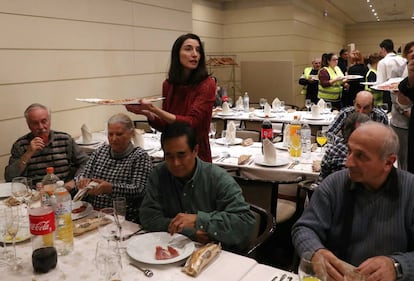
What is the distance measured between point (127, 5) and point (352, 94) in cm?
452

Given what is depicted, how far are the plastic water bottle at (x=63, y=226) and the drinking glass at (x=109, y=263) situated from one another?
260 millimetres

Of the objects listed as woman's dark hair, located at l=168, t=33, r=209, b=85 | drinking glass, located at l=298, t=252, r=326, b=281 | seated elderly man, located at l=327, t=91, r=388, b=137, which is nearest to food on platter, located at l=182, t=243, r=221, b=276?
drinking glass, located at l=298, t=252, r=326, b=281

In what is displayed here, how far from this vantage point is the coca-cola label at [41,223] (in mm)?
1606

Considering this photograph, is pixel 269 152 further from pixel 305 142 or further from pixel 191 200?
pixel 191 200

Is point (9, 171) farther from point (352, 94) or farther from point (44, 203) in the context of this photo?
point (352, 94)

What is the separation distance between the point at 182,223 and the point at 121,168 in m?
0.98

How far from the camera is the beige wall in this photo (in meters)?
3.98

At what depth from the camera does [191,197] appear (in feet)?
6.49

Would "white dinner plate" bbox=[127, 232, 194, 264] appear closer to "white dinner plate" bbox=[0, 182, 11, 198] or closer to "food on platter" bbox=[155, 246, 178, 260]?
"food on platter" bbox=[155, 246, 178, 260]

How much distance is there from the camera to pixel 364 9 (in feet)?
41.7

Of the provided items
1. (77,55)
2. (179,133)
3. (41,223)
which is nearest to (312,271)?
(179,133)

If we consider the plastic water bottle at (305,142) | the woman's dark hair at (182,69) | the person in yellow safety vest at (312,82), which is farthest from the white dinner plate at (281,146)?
the person in yellow safety vest at (312,82)

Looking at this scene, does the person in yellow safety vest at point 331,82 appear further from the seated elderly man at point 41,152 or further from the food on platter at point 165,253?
the food on platter at point 165,253

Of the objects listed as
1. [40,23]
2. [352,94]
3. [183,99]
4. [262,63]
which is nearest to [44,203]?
[183,99]
